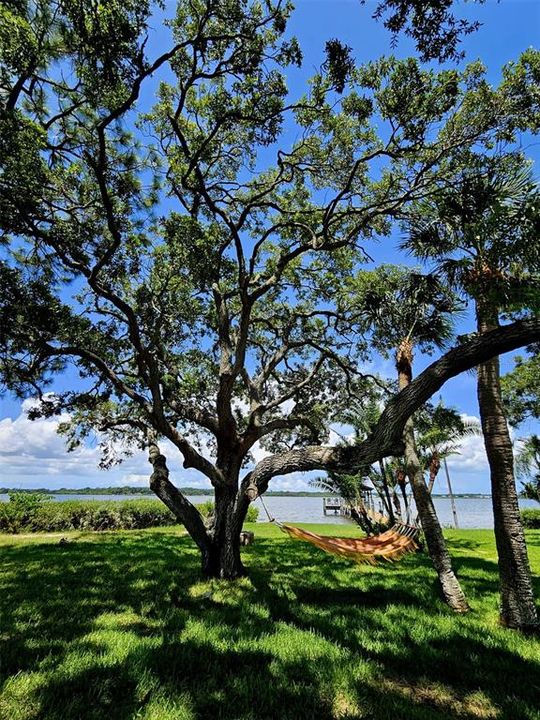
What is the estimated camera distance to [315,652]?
3.85 meters

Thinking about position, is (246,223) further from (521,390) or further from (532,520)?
(532,520)

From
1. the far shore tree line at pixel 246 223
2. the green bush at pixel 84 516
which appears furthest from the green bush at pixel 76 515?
the far shore tree line at pixel 246 223

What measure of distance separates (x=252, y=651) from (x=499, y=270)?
19.1 feet

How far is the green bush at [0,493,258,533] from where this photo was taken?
14.7m

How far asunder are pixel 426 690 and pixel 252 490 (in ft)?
13.5

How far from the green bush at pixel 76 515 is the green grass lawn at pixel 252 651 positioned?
917 cm

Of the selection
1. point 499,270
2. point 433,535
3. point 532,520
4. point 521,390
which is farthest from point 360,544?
point 532,520

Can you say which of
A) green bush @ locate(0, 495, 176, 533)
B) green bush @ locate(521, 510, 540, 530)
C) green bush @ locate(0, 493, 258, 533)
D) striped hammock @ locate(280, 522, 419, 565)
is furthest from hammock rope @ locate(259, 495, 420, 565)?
green bush @ locate(521, 510, 540, 530)

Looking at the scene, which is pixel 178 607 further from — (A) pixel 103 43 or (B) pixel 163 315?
(A) pixel 103 43

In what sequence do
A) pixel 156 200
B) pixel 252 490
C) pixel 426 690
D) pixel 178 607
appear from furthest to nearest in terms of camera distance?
pixel 156 200
pixel 252 490
pixel 178 607
pixel 426 690

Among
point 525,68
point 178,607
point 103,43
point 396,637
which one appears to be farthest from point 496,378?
point 103,43

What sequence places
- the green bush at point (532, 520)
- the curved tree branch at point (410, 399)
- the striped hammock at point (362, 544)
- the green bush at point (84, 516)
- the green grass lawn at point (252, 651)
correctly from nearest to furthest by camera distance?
the green grass lawn at point (252, 651) < the curved tree branch at point (410, 399) < the striped hammock at point (362, 544) < the green bush at point (84, 516) < the green bush at point (532, 520)

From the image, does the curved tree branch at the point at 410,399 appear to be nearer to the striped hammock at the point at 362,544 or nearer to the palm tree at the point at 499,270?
the palm tree at the point at 499,270

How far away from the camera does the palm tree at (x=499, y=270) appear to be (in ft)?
16.3
